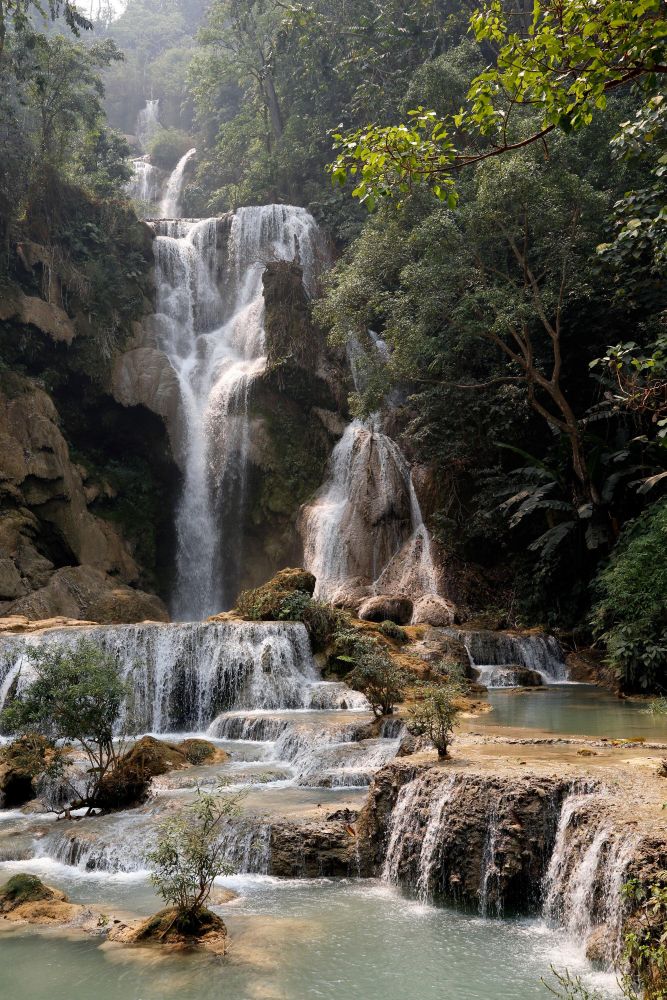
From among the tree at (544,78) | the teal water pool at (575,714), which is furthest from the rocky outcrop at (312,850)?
the tree at (544,78)

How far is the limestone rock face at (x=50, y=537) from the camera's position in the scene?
771 inches

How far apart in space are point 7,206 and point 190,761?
67.2ft

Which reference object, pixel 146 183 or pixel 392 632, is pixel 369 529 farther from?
pixel 146 183

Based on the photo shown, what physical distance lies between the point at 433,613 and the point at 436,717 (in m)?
12.0

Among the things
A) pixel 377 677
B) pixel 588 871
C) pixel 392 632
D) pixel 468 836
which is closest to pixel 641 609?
pixel 392 632

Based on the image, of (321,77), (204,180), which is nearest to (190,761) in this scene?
(321,77)

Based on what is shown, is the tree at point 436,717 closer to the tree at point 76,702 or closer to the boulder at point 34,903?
the boulder at point 34,903

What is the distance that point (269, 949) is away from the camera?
5.61 m

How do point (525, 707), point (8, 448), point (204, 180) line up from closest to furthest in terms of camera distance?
point (525, 707)
point (8, 448)
point (204, 180)

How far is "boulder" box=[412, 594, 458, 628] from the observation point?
19453mm

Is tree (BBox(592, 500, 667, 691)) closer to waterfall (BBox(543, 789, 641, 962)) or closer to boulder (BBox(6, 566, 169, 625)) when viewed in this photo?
waterfall (BBox(543, 789, 641, 962))

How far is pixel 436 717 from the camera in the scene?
7691mm

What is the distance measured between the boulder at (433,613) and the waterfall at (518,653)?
1.84 meters

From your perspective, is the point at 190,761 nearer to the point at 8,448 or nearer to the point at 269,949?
the point at 269,949
